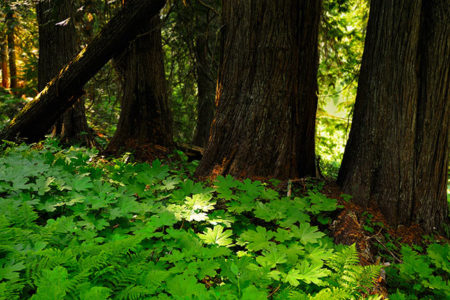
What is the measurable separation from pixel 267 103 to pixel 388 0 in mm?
1652

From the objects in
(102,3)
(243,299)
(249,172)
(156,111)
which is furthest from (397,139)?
(102,3)

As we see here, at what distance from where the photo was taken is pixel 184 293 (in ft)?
4.30

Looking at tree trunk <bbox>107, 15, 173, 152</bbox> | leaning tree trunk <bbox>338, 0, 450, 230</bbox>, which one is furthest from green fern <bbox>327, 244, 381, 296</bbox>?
tree trunk <bbox>107, 15, 173, 152</bbox>

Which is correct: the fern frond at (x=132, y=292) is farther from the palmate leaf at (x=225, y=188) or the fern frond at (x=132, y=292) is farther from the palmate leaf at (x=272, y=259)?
the palmate leaf at (x=225, y=188)

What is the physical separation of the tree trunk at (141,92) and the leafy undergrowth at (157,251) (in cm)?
234

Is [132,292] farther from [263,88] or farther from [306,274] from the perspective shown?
[263,88]

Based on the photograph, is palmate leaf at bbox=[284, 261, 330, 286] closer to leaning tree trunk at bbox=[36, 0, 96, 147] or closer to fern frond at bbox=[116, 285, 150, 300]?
fern frond at bbox=[116, 285, 150, 300]

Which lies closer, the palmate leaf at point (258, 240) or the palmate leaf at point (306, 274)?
the palmate leaf at point (306, 274)

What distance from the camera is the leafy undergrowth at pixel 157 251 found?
1.32 m

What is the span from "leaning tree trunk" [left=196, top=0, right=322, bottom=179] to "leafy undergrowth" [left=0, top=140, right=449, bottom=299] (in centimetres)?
70

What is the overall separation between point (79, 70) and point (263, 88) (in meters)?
2.82

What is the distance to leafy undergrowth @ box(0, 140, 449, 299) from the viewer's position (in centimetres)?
132

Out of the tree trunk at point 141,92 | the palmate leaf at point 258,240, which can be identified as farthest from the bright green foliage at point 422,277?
A: the tree trunk at point 141,92

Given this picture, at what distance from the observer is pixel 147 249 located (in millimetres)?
1890
